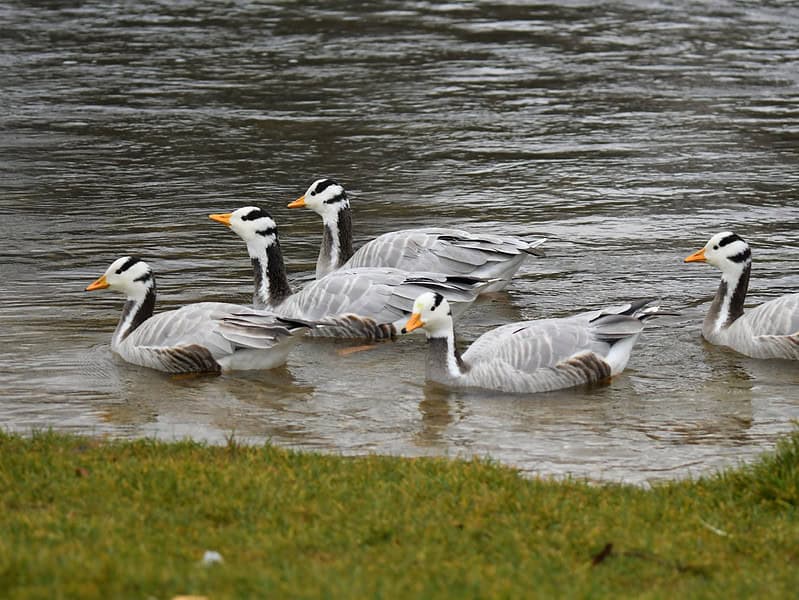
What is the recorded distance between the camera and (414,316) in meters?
12.2

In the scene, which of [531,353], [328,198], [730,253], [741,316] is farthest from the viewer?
[328,198]

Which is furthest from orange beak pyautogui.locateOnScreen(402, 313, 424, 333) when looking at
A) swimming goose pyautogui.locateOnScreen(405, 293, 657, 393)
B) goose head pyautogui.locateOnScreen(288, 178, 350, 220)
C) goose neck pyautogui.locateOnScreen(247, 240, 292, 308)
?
goose head pyautogui.locateOnScreen(288, 178, 350, 220)

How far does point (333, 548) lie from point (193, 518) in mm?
926

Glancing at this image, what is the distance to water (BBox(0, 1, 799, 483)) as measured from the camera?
37.0 feet

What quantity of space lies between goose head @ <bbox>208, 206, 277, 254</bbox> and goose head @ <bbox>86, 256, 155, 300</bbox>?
1312 millimetres

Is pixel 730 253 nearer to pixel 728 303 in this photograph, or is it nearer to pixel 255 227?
pixel 728 303

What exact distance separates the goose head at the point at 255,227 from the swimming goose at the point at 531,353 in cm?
273

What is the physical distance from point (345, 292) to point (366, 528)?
6731 mm

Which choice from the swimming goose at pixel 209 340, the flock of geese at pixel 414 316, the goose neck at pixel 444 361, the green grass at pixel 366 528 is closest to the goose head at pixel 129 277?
the flock of geese at pixel 414 316

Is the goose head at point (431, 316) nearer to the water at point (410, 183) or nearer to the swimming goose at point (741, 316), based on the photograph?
the water at point (410, 183)

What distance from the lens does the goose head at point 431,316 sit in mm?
12172

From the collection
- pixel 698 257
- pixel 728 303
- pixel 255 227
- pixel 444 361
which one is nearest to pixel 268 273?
pixel 255 227

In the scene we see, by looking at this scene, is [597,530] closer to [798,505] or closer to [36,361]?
[798,505]

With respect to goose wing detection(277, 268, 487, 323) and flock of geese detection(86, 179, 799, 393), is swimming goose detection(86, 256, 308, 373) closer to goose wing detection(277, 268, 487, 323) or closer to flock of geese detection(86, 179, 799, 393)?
flock of geese detection(86, 179, 799, 393)
